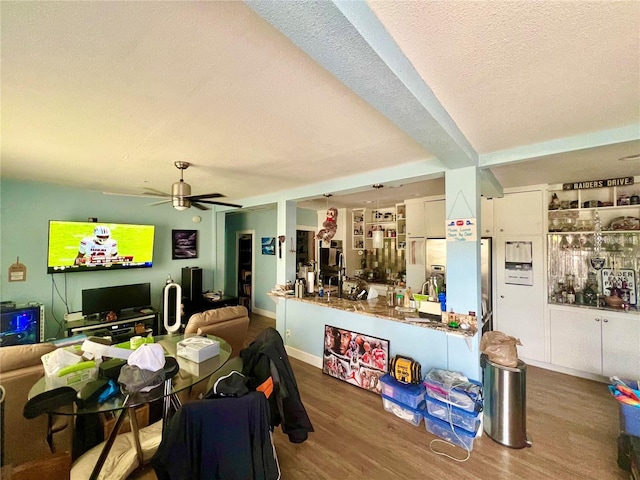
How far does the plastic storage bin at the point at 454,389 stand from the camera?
6.79 ft

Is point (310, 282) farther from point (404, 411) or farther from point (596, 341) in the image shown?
point (596, 341)

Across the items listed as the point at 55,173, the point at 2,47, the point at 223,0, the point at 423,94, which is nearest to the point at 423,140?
the point at 423,94

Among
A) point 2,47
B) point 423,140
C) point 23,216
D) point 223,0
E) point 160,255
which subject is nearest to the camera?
point 223,0

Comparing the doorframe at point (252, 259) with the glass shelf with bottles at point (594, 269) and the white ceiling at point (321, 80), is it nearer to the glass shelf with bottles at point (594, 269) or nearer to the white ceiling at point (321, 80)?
the white ceiling at point (321, 80)

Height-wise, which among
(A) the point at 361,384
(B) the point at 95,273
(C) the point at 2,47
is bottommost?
(A) the point at 361,384

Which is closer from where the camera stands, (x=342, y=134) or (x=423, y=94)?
(x=423, y=94)

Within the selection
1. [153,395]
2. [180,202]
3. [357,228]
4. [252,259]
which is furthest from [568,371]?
[252,259]

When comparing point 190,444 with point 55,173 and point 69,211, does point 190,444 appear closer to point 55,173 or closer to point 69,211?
point 55,173

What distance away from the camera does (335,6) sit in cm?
77

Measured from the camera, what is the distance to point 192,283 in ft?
15.3

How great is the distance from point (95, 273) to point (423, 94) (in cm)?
488

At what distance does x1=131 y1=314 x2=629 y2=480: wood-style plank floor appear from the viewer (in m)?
1.83

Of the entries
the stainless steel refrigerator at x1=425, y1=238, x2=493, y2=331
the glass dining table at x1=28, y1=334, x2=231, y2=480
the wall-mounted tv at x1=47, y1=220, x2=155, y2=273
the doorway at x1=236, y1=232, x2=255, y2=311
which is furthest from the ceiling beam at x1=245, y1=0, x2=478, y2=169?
the doorway at x1=236, y1=232, x2=255, y2=311

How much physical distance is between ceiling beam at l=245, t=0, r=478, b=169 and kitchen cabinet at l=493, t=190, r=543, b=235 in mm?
2705
